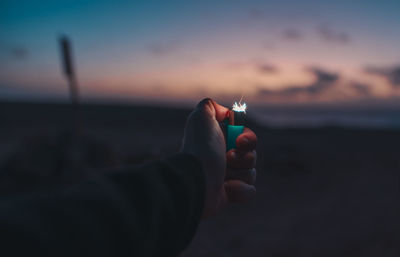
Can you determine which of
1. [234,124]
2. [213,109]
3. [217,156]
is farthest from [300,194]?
[217,156]

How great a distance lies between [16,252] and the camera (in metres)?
0.80

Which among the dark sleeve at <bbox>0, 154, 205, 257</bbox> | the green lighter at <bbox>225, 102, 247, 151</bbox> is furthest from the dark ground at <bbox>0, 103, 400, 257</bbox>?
the dark sleeve at <bbox>0, 154, 205, 257</bbox>

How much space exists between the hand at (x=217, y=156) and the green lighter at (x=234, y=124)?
2.0 inches

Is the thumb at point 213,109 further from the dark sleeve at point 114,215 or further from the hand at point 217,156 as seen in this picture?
the dark sleeve at point 114,215

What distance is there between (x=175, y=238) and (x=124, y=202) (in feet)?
1.12

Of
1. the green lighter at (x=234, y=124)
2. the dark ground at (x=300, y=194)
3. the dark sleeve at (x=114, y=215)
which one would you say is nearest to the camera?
the dark sleeve at (x=114, y=215)

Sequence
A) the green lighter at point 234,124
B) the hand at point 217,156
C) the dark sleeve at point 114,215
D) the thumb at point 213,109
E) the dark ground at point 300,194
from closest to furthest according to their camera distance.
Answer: the dark sleeve at point 114,215 < the hand at point 217,156 < the thumb at point 213,109 < the green lighter at point 234,124 < the dark ground at point 300,194

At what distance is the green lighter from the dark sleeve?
3.17 ft

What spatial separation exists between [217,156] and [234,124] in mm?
519

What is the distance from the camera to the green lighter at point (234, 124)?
2.39m

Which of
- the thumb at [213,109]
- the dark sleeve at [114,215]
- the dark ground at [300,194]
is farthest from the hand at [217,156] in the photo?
the dark ground at [300,194]

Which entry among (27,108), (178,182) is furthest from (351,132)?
(27,108)

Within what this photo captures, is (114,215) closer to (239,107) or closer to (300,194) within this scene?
(239,107)

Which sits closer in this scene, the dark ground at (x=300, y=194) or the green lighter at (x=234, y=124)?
the green lighter at (x=234, y=124)
